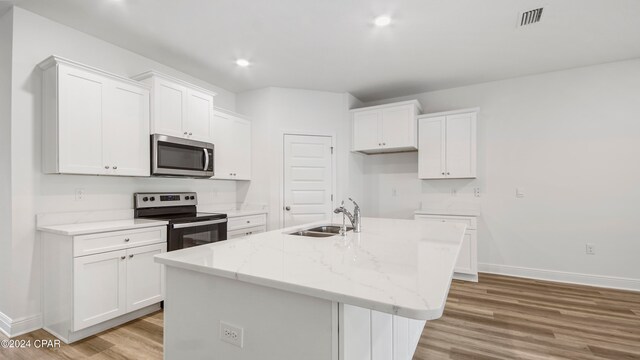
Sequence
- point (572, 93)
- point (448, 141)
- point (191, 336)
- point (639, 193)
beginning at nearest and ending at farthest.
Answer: point (191, 336)
point (639, 193)
point (572, 93)
point (448, 141)

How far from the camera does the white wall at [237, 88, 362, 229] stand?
443cm

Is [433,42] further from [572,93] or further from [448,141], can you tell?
[572,93]

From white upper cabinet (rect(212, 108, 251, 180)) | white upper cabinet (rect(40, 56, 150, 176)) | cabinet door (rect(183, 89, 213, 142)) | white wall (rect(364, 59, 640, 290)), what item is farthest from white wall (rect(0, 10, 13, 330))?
white wall (rect(364, 59, 640, 290))

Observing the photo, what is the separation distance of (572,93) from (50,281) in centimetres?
582

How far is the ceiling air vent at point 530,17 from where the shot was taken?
8.43 feet

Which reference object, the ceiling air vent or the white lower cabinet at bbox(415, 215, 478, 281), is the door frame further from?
the ceiling air vent

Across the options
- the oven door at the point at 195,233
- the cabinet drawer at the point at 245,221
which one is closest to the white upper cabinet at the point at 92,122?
the oven door at the point at 195,233

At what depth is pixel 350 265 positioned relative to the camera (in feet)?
4.31

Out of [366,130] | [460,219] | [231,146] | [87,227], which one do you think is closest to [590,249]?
[460,219]

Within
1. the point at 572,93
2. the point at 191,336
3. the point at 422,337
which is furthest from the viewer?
the point at 572,93

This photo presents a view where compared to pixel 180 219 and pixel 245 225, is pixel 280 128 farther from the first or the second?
pixel 180 219

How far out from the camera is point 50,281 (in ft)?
8.11

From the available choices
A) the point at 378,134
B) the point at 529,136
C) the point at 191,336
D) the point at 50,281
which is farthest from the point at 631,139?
the point at 50,281

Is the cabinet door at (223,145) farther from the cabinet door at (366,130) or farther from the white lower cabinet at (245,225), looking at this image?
the cabinet door at (366,130)
